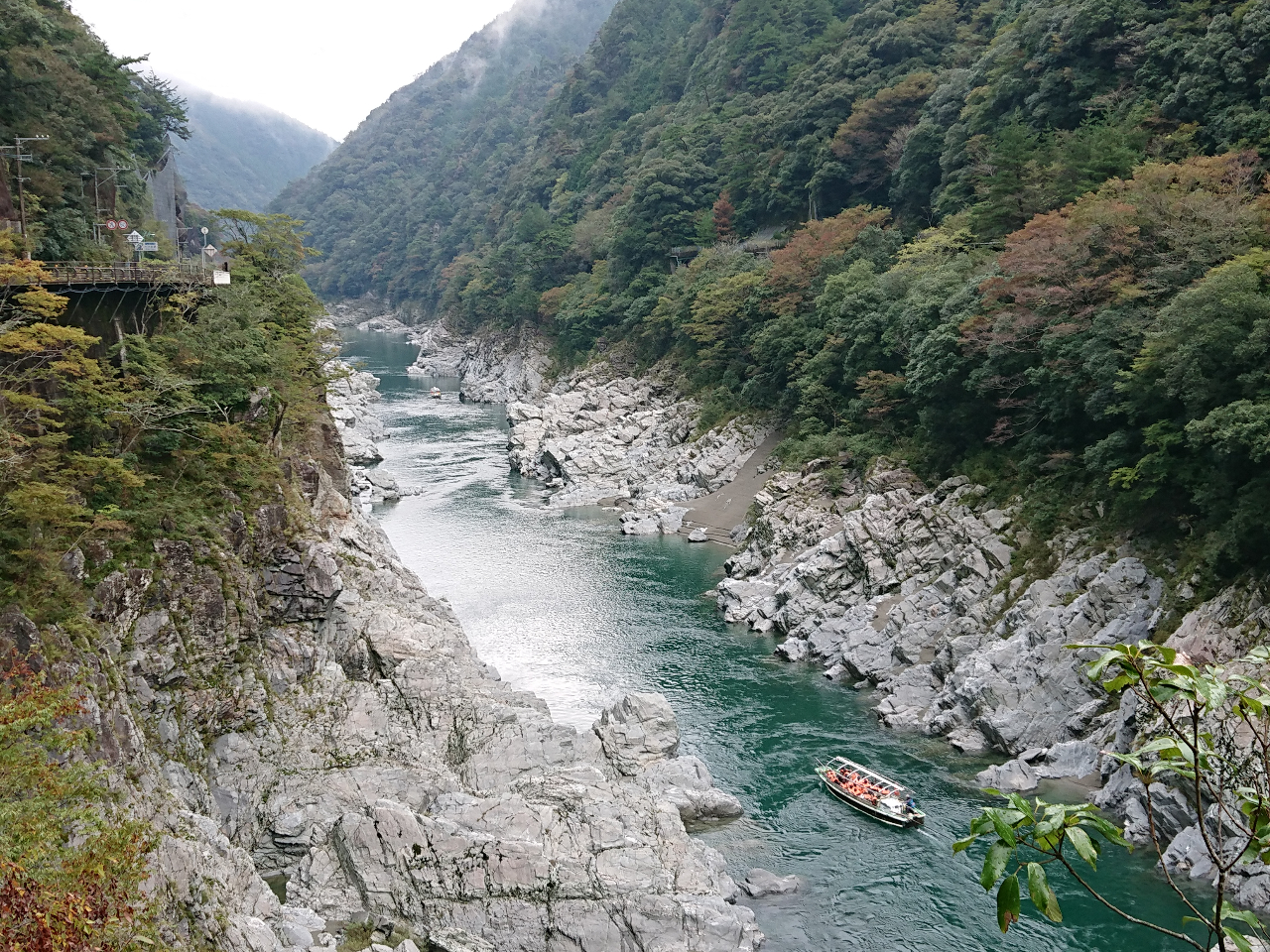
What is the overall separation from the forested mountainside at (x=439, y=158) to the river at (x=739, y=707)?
257 ft

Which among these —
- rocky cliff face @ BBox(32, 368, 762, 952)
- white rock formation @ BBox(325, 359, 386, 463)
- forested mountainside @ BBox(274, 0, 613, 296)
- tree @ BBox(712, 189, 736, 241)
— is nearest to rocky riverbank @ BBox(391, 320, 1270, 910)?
rocky cliff face @ BBox(32, 368, 762, 952)

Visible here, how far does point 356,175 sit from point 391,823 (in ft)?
515

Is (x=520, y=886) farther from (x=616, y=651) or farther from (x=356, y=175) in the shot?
(x=356, y=175)

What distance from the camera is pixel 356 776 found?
64.9ft

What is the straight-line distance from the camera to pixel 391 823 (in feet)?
56.2

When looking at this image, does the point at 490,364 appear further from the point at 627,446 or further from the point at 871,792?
the point at 871,792

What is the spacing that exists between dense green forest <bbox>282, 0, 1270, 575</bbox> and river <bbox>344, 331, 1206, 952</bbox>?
815 cm

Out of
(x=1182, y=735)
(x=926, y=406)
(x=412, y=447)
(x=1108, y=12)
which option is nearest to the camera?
(x=1182, y=735)

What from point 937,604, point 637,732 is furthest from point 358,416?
point 637,732

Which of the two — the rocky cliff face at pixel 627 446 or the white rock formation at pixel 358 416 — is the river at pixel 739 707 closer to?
the rocky cliff face at pixel 627 446

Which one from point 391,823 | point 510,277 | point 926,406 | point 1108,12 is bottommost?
point 391,823

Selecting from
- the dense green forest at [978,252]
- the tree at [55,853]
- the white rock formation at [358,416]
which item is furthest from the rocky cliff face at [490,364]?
the tree at [55,853]

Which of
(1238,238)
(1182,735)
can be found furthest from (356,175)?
(1182,735)

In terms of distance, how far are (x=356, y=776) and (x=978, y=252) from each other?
92.9ft
